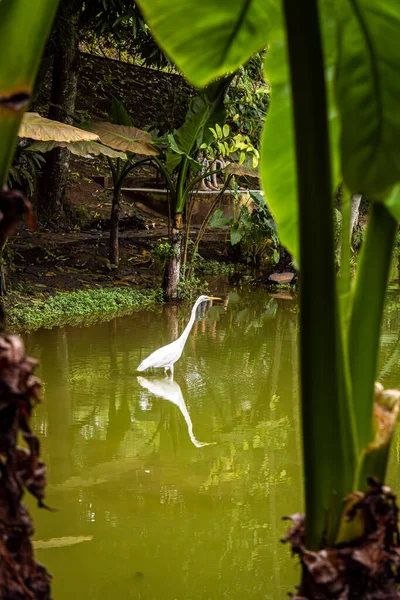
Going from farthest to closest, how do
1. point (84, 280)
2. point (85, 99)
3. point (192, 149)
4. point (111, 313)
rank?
point (85, 99) → point (84, 280) → point (192, 149) → point (111, 313)

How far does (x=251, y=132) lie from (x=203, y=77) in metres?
6.42

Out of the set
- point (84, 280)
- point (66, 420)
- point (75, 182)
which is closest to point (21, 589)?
point (66, 420)

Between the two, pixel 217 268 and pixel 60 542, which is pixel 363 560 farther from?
pixel 217 268

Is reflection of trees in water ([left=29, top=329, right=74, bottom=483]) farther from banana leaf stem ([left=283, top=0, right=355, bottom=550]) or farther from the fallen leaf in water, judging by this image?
banana leaf stem ([left=283, top=0, right=355, bottom=550])

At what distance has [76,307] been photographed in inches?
237

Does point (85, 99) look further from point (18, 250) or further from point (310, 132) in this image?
point (310, 132)

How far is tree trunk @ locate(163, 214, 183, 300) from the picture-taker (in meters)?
6.75

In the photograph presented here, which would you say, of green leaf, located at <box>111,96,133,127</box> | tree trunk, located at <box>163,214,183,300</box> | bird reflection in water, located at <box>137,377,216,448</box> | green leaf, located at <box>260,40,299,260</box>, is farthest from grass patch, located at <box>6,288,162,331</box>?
green leaf, located at <box>260,40,299,260</box>

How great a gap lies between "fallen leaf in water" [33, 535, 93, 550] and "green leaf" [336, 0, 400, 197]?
1.90 meters

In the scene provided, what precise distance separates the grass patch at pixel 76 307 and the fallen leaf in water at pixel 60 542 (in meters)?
3.10

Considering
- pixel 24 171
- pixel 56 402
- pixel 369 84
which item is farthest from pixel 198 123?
pixel 369 84

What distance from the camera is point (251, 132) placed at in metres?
7.20

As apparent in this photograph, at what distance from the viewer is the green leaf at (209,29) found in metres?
0.84

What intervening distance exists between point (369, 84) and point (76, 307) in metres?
5.40
